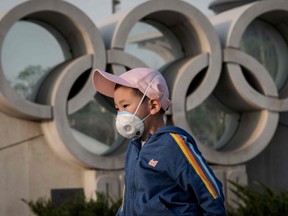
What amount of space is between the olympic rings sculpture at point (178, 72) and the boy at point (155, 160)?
338 inches

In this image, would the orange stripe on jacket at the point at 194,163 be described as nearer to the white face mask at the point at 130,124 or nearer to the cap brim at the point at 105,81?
the white face mask at the point at 130,124

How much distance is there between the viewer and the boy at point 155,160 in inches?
139

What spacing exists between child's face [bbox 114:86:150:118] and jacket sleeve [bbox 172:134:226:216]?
0.22 metres

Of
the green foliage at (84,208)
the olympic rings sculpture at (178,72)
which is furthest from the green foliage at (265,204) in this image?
the olympic rings sculpture at (178,72)

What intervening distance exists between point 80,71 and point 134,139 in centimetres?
908

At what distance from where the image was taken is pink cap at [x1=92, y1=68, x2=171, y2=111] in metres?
3.72

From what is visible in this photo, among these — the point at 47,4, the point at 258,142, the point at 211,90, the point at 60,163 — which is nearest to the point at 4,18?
the point at 47,4

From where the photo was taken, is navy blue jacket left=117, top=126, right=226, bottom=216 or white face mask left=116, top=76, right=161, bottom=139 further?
white face mask left=116, top=76, right=161, bottom=139

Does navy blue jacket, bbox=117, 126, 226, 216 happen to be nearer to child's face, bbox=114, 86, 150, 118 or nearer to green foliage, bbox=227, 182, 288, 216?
child's face, bbox=114, 86, 150, 118

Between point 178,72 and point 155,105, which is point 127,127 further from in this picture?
point 178,72

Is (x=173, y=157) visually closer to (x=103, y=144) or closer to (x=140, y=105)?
(x=140, y=105)

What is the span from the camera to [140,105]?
3730 mm

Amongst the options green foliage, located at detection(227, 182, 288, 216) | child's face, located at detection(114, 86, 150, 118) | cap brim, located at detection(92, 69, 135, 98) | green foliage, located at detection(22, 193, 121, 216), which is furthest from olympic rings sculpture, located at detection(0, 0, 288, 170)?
child's face, located at detection(114, 86, 150, 118)

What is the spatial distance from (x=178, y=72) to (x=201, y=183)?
33.1ft
